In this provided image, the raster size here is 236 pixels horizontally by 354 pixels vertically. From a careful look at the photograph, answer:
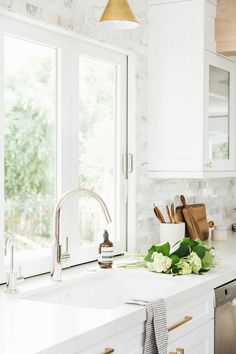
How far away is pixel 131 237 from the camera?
396cm

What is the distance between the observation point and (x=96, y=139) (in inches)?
147

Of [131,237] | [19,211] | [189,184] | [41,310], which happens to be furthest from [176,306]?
[189,184]

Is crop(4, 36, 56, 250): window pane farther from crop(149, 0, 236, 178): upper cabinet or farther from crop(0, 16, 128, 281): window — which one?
crop(149, 0, 236, 178): upper cabinet

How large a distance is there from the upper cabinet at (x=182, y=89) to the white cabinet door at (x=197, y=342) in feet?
3.60

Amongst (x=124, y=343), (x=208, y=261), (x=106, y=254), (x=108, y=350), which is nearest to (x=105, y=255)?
(x=106, y=254)

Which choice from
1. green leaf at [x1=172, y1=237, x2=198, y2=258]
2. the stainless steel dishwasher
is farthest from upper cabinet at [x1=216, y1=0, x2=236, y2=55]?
the stainless steel dishwasher

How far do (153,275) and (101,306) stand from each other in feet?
0.98

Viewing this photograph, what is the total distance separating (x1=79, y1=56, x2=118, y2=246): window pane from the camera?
142 inches

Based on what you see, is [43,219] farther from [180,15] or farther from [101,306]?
[180,15]

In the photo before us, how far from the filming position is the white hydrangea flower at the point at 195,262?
127 inches

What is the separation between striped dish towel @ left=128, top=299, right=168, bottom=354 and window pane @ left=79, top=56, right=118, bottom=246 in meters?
1.06

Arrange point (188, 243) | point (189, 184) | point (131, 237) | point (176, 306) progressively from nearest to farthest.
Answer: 1. point (176, 306)
2. point (188, 243)
3. point (131, 237)
4. point (189, 184)

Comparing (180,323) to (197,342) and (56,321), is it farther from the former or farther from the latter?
(56,321)

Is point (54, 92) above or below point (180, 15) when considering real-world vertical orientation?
below
